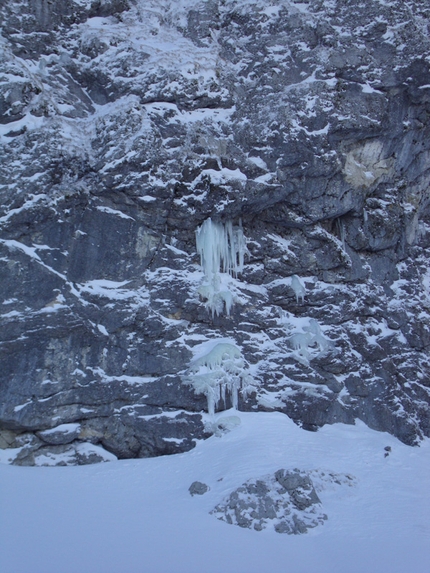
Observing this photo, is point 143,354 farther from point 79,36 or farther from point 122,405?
point 79,36

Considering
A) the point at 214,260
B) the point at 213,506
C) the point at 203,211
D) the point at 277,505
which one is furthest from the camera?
the point at 214,260

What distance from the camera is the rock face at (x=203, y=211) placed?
13.4m

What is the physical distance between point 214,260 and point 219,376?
3430 mm

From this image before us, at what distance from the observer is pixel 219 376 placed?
1406cm

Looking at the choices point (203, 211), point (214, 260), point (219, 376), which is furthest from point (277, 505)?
point (203, 211)

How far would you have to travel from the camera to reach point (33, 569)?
25.3 feet

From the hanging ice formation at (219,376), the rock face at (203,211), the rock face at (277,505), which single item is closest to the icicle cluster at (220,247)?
the rock face at (203,211)

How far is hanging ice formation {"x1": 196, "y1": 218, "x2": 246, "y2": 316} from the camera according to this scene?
14820 millimetres

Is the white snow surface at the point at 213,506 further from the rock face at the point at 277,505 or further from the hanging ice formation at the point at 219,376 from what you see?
the hanging ice formation at the point at 219,376

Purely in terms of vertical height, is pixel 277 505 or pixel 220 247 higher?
pixel 220 247

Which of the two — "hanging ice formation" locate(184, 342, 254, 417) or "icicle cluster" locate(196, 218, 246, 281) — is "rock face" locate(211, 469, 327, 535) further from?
"icicle cluster" locate(196, 218, 246, 281)

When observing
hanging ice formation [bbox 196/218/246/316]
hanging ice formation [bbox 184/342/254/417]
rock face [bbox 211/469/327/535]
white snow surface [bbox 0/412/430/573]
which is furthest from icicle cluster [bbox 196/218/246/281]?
rock face [bbox 211/469/327/535]

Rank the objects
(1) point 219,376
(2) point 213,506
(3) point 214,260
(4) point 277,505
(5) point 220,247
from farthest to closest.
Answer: (5) point 220,247 < (3) point 214,260 < (1) point 219,376 < (2) point 213,506 < (4) point 277,505

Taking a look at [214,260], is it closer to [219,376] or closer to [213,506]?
[219,376]
